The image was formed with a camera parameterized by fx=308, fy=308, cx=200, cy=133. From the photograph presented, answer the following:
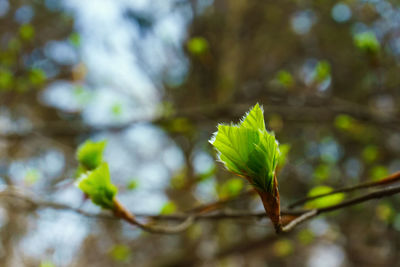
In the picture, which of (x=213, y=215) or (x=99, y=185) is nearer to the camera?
(x=99, y=185)

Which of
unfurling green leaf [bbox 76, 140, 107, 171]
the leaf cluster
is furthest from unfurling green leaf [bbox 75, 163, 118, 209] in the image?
unfurling green leaf [bbox 76, 140, 107, 171]

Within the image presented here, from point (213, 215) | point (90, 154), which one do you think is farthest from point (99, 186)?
point (213, 215)

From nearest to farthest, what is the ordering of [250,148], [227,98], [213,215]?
[250,148] < [213,215] < [227,98]

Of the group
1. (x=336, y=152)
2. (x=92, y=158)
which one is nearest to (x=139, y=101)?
(x=336, y=152)

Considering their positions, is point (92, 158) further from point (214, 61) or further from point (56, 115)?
point (56, 115)

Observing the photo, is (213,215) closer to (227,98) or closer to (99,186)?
(99,186)

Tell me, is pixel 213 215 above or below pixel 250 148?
below

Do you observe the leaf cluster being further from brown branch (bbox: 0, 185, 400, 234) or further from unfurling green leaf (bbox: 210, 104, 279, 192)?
unfurling green leaf (bbox: 210, 104, 279, 192)
